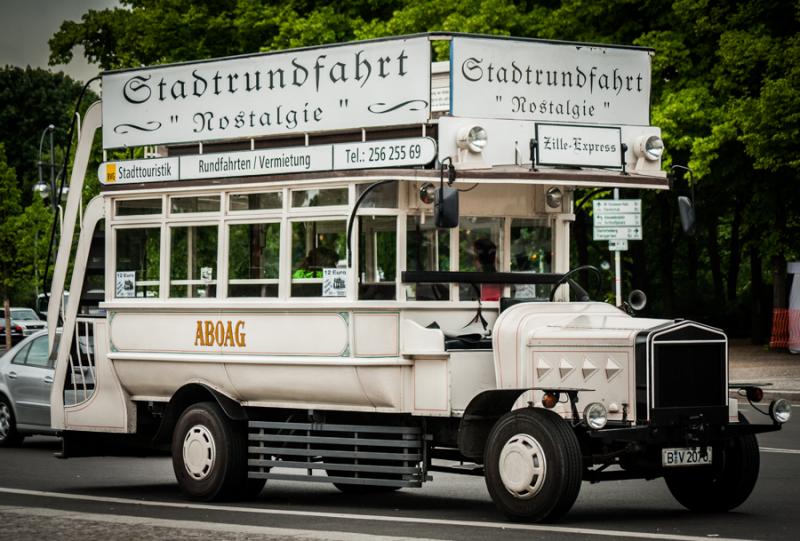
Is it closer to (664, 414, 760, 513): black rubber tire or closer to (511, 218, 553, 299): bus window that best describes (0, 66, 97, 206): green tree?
(511, 218, 553, 299): bus window

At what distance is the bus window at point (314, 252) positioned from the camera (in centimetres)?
1269

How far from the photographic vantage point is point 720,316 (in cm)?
4994

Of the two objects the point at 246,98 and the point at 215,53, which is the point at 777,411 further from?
the point at 215,53

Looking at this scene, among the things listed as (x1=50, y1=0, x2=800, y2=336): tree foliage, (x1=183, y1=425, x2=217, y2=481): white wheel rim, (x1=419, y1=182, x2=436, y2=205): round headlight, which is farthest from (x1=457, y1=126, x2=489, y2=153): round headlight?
(x1=50, y1=0, x2=800, y2=336): tree foliage

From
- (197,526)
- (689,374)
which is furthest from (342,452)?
(689,374)

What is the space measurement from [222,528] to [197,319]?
3.17 metres

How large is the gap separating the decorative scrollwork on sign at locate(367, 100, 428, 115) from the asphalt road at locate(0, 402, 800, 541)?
3.14m

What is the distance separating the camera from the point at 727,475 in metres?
11.8

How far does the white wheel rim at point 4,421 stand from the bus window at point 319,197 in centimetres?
850

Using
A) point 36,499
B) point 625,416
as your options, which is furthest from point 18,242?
point 625,416

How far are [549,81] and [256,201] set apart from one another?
268 centimetres

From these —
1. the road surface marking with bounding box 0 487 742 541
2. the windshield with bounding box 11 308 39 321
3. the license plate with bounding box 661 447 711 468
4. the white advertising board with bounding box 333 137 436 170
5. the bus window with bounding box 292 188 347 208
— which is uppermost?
the white advertising board with bounding box 333 137 436 170

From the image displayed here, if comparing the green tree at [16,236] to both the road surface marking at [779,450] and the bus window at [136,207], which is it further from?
the bus window at [136,207]

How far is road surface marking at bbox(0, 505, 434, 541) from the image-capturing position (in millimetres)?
10281
